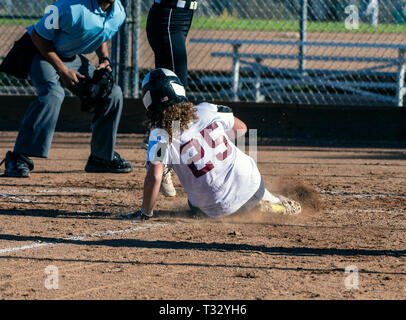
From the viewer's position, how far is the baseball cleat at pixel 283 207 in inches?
204

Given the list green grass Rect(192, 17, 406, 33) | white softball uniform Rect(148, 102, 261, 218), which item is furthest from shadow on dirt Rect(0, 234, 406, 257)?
green grass Rect(192, 17, 406, 33)

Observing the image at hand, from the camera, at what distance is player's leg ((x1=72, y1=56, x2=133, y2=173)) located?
6.97 metres

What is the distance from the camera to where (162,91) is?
4910 mm

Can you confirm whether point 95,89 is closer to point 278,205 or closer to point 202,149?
point 202,149

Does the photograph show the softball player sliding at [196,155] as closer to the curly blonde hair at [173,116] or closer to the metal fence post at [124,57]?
the curly blonde hair at [173,116]

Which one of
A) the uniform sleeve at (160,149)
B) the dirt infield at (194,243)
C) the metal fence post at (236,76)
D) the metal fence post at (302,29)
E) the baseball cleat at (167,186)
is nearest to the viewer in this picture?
the dirt infield at (194,243)

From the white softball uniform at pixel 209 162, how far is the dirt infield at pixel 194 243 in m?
0.21

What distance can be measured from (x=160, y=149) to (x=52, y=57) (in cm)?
228

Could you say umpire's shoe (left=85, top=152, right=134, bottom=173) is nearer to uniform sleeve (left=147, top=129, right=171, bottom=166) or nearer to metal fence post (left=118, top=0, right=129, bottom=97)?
uniform sleeve (left=147, top=129, right=171, bottom=166)

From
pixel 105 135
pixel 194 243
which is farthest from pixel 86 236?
pixel 105 135

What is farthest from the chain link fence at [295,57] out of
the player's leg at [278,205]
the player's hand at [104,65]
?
the player's leg at [278,205]

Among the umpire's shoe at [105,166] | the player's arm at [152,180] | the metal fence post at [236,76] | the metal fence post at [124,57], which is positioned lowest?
the player's arm at [152,180]

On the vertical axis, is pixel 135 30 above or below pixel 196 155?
above
